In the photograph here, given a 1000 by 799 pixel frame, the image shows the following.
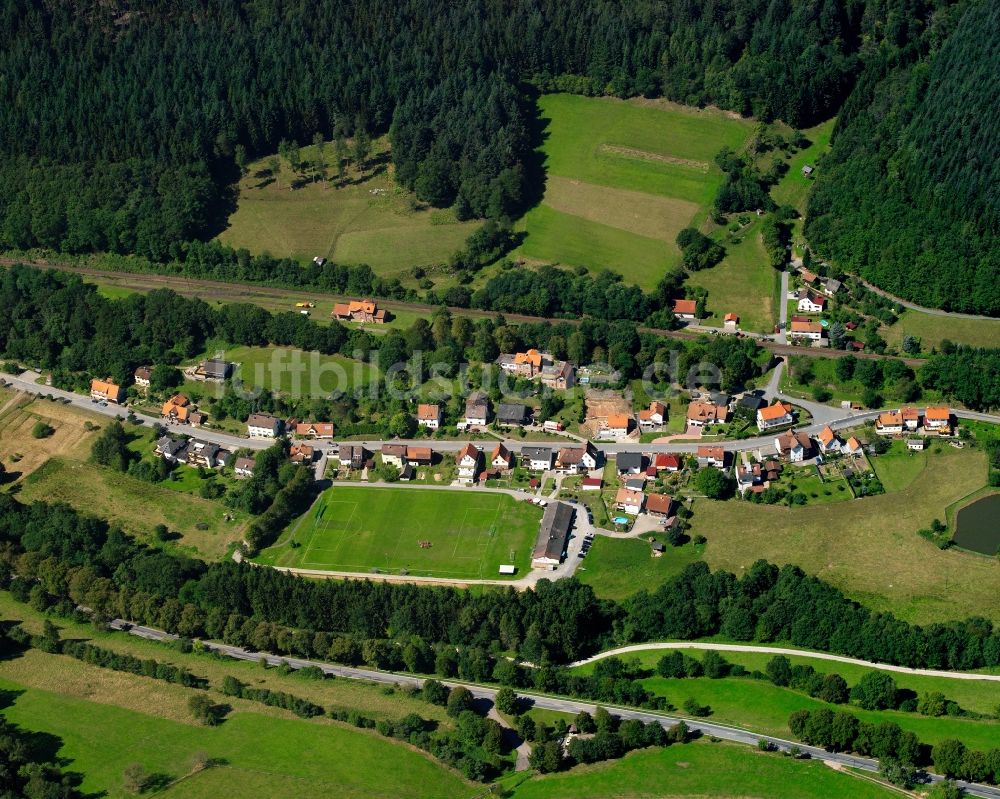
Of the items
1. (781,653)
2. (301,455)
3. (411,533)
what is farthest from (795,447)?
(301,455)

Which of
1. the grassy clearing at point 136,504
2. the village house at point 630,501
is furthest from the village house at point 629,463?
the grassy clearing at point 136,504

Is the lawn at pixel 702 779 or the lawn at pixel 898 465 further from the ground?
the lawn at pixel 898 465

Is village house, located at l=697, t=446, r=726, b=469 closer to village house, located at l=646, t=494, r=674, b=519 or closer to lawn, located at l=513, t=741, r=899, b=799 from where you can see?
village house, located at l=646, t=494, r=674, b=519

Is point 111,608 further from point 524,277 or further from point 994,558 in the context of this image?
point 994,558

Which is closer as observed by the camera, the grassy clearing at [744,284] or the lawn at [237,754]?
the lawn at [237,754]

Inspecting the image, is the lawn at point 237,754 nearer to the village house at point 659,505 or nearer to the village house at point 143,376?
the village house at point 659,505

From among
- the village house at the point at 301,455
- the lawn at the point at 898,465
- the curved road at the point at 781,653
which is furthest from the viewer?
the village house at the point at 301,455
